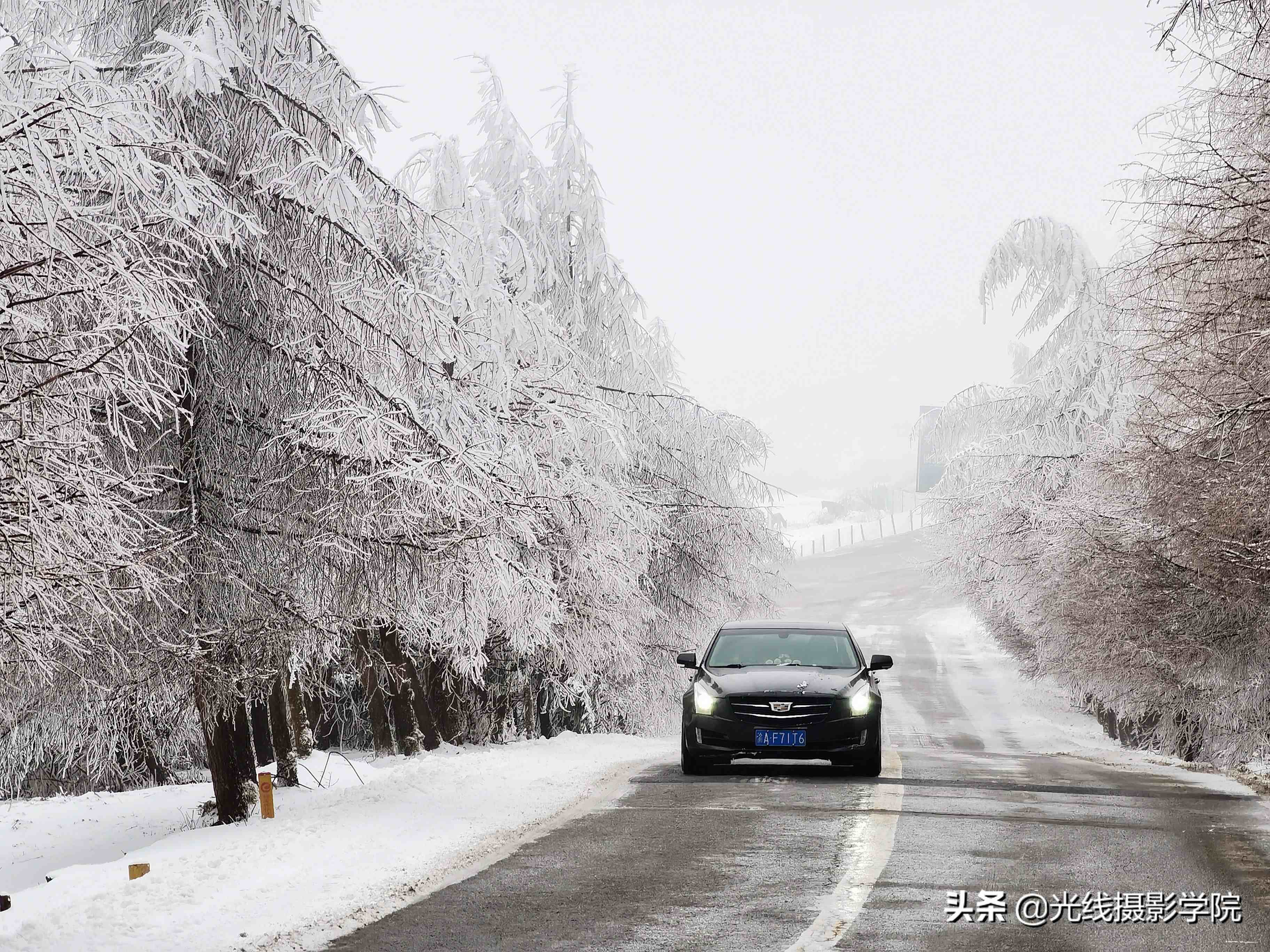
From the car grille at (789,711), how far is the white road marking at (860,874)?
3.66 feet

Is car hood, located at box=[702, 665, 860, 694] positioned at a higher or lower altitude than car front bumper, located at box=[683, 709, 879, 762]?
higher

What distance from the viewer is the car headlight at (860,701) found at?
46.0 feet

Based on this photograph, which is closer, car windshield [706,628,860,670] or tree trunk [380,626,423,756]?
car windshield [706,628,860,670]

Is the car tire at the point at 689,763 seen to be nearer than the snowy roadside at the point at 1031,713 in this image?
Yes

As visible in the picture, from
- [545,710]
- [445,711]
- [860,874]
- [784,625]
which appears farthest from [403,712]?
[860,874]

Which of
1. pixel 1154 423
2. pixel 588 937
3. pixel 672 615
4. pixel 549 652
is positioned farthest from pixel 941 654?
pixel 588 937

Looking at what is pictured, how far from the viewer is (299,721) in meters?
19.1

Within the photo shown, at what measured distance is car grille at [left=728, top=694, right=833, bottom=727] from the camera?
1388 cm

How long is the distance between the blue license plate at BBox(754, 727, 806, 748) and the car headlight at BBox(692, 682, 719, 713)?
1.82 ft

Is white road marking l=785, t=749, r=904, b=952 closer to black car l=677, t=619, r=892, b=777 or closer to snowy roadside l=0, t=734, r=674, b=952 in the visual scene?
black car l=677, t=619, r=892, b=777

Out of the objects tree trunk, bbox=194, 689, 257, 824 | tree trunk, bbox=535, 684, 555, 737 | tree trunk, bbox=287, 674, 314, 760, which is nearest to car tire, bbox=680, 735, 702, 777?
tree trunk, bbox=194, 689, 257, 824

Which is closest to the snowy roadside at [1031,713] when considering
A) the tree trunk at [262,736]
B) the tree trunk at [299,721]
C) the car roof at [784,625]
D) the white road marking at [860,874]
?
the car roof at [784,625]

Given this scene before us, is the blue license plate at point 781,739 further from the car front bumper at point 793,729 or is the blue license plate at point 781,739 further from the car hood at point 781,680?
the car hood at point 781,680

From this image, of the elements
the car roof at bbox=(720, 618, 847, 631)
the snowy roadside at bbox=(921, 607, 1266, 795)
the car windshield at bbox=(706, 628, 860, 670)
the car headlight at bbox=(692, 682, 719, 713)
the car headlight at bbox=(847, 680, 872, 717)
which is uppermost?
the car roof at bbox=(720, 618, 847, 631)
